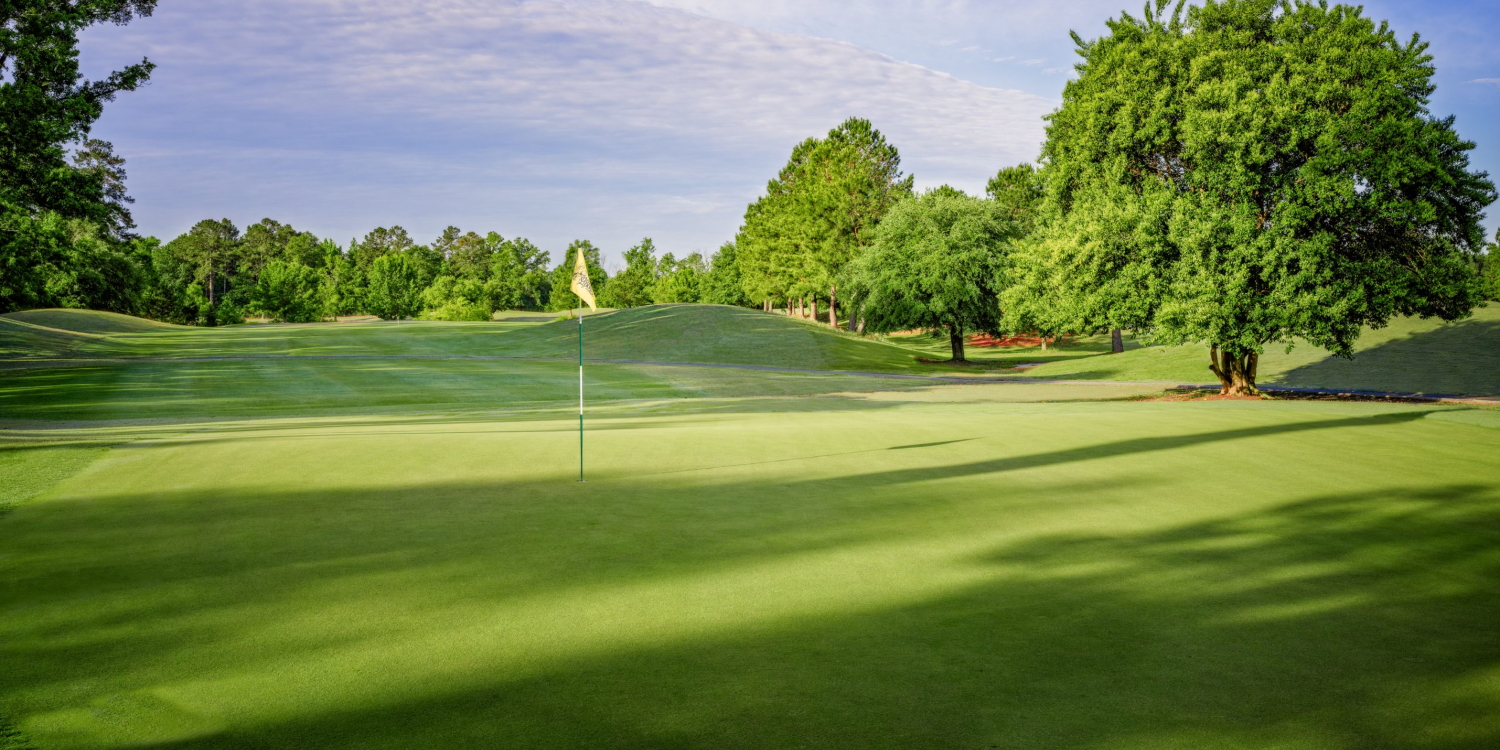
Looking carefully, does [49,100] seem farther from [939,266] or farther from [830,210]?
[830,210]

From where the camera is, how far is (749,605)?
584 cm

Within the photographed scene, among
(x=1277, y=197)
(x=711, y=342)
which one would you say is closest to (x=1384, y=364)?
(x=1277, y=197)

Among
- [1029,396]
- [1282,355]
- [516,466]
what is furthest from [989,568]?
[1282,355]

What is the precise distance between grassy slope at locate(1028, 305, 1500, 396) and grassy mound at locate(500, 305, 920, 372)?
445 inches

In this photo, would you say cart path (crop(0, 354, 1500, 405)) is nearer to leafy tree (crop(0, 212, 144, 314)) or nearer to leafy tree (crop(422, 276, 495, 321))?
leafy tree (crop(0, 212, 144, 314))

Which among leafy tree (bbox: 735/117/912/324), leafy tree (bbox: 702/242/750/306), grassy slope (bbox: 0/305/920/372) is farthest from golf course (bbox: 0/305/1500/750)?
leafy tree (bbox: 702/242/750/306)

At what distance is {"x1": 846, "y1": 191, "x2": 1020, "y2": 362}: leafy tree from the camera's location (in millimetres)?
48469

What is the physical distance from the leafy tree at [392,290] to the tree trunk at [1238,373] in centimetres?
9003

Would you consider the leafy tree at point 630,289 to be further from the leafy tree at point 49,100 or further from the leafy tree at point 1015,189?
the leafy tree at point 49,100

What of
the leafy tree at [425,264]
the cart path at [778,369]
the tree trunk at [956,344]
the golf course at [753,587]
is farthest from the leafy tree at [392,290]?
the golf course at [753,587]

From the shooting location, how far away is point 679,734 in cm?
397

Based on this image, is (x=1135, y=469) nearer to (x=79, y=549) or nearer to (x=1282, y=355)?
(x=79, y=549)

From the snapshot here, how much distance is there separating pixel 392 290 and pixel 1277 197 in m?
94.2

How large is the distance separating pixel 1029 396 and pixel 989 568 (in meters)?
25.8
